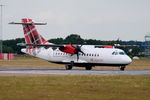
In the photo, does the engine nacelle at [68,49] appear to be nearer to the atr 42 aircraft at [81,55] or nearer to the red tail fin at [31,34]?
the atr 42 aircraft at [81,55]

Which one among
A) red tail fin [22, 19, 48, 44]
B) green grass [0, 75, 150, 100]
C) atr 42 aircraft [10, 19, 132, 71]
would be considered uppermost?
red tail fin [22, 19, 48, 44]

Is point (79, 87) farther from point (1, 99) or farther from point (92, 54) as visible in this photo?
point (92, 54)

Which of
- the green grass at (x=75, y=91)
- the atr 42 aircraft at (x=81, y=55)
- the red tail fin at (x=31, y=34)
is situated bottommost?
the green grass at (x=75, y=91)

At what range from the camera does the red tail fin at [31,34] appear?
66438mm

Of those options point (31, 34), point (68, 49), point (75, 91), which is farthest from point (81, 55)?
point (75, 91)

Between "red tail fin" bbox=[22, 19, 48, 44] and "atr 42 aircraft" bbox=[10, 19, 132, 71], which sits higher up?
"red tail fin" bbox=[22, 19, 48, 44]

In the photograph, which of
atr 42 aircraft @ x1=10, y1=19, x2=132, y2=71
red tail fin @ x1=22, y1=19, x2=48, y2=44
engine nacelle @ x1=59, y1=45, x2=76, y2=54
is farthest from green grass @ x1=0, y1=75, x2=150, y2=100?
red tail fin @ x1=22, y1=19, x2=48, y2=44

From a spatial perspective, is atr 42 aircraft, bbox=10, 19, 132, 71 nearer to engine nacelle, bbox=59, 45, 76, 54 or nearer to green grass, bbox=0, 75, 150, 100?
engine nacelle, bbox=59, 45, 76, 54

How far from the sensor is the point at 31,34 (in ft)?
219

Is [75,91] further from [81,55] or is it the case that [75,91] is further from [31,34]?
[31,34]

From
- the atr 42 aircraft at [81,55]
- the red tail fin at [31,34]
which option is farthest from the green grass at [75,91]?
the red tail fin at [31,34]

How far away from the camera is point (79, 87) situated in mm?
30656

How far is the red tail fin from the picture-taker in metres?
66.4

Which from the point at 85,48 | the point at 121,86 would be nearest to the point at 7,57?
the point at 85,48
